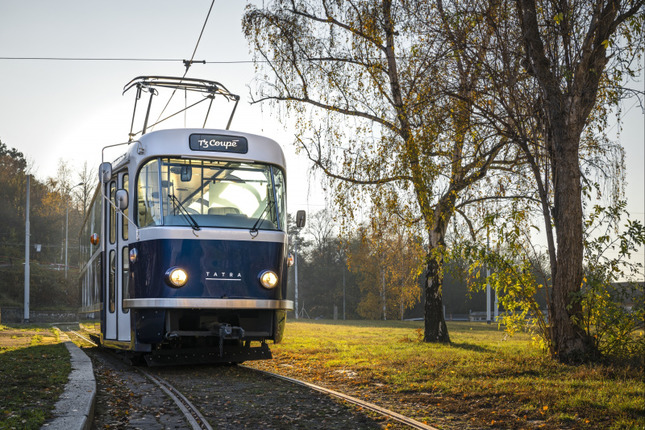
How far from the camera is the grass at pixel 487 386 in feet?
25.5

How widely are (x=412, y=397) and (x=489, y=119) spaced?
16.4 feet

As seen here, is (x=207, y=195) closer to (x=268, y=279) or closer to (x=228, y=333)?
(x=268, y=279)

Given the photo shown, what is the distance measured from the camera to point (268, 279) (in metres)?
11.3

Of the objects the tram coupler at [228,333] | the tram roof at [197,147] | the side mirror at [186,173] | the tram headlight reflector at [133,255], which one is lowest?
the tram coupler at [228,333]

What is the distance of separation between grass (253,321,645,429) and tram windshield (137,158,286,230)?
308 cm

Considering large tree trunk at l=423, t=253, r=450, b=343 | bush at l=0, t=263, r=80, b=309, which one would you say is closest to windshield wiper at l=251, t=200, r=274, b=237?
large tree trunk at l=423, t=253, r=450, b=343

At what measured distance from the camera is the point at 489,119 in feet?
38.9

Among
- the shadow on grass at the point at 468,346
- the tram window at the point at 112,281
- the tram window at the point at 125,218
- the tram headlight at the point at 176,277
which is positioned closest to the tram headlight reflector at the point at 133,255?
the tram window at the point at 125,218

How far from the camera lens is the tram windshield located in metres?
11.3

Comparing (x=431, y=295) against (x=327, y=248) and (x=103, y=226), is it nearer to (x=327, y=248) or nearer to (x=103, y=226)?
(x=103, y=226)

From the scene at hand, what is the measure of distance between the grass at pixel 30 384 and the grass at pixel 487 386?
406 centimetres

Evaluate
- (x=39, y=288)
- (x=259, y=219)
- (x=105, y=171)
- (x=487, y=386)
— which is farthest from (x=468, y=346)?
(x=39, y=288)

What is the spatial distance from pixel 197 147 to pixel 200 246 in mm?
1755

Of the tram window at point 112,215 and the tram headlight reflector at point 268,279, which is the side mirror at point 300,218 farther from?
the tram window at point 112,215
